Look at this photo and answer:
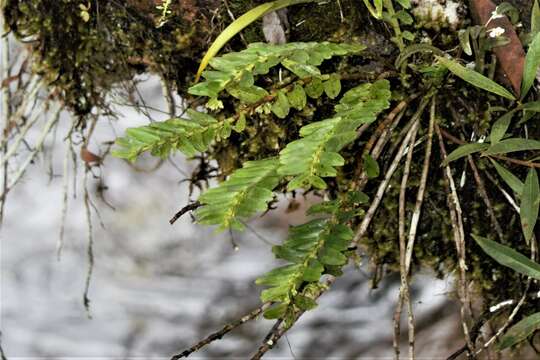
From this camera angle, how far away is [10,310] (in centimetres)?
286

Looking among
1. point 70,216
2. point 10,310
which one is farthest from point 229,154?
point 10,310

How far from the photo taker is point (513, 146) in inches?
51.8

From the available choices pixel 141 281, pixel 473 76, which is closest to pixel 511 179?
pixel 473 76

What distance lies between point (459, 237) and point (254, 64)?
0.55 meters

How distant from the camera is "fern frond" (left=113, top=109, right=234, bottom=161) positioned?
123cm

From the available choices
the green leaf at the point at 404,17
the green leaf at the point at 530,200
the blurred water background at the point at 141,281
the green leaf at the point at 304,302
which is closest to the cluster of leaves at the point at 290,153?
the green leaf at the point at 304,302

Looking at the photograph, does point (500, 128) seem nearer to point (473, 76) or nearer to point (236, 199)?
point (473, 76)

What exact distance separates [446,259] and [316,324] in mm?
1041

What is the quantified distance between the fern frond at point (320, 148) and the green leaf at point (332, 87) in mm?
70

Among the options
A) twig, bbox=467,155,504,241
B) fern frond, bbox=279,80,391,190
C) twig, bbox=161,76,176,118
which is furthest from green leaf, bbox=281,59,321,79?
twig, bbox=161,76,176,118

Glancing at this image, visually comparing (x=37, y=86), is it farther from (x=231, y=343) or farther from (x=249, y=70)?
(x=231, y=343)

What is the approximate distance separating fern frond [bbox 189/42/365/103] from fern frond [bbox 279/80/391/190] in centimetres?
12

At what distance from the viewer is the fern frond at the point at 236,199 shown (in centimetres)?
111

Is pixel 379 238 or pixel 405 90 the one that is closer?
pixel 405 90
